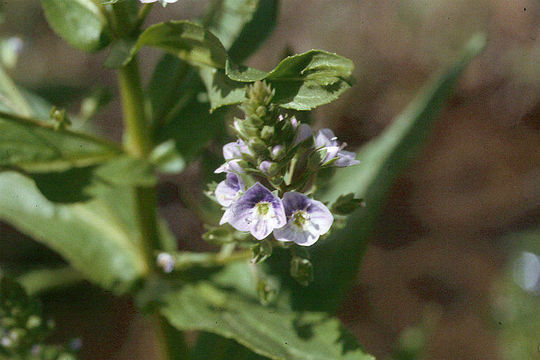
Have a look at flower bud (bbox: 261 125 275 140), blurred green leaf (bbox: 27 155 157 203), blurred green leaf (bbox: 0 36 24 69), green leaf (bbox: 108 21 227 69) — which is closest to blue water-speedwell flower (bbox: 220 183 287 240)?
flower bud (bbox: 261 125 275 140)

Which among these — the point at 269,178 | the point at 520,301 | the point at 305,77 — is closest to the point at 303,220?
the point at 269,178

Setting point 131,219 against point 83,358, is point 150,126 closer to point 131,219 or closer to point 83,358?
point 131,219

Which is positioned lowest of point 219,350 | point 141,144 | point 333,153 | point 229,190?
point 219,350

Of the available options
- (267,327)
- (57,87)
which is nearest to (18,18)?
(57,87)

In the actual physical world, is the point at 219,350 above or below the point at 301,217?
below

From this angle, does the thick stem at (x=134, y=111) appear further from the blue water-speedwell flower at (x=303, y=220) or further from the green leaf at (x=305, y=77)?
the blue water-speedwell flower at (x=303, y=220)

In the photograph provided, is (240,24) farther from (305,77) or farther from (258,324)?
(258,324)
